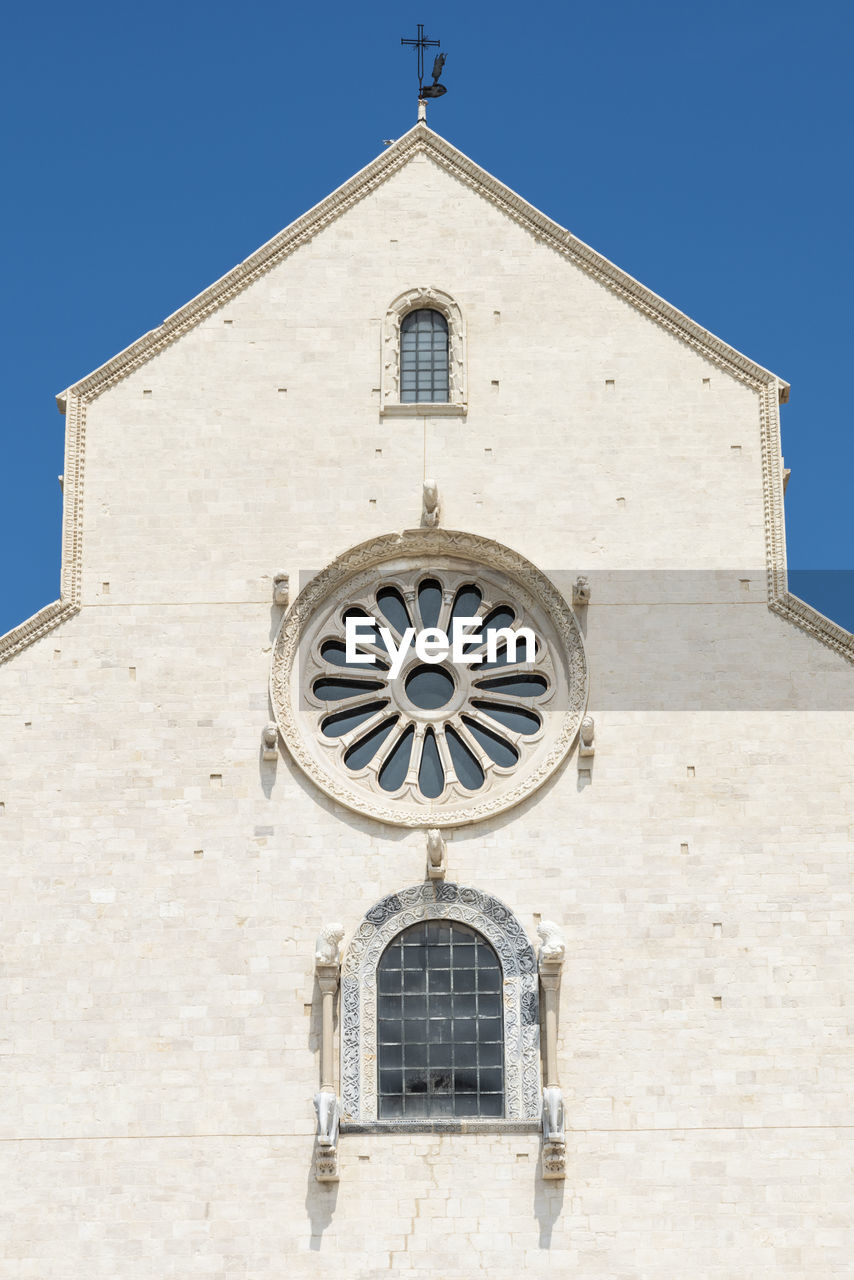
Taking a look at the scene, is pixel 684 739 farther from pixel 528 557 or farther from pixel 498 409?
pixel 498 409

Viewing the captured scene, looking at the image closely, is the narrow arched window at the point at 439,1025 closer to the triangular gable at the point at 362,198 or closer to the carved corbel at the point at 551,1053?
the carved corbel at the point at 551,1053

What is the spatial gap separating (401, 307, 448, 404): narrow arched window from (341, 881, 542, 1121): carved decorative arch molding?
652 centimetres

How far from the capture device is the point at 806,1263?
26.3 meters

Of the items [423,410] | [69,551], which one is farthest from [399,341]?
[69,551]

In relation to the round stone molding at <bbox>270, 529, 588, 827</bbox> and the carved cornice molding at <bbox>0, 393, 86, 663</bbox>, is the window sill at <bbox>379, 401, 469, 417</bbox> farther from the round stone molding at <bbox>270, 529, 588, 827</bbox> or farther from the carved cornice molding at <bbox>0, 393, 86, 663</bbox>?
the carved cornice molding at <bbox>0, 393, 86, 663</bbox>

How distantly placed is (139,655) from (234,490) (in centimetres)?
243

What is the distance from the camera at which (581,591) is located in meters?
29.3

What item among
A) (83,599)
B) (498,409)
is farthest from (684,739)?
(83,599)

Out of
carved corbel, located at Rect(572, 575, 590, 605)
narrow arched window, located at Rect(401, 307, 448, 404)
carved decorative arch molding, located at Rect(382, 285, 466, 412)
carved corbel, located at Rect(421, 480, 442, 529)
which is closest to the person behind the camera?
carved corbel, located at Rect(572, 575, 590, 605)

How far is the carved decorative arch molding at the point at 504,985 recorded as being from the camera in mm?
27250

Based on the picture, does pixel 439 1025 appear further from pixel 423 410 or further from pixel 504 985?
pixel 423 410

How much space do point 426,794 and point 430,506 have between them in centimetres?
353

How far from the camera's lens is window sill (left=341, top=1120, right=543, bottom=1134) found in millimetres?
26984

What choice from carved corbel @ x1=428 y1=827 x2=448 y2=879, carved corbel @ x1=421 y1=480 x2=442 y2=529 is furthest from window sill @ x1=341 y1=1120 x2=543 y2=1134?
carved corbel @ x1=421 y1=480 x2=442 y2=529
